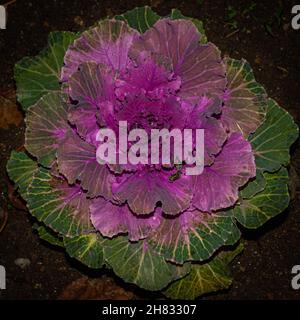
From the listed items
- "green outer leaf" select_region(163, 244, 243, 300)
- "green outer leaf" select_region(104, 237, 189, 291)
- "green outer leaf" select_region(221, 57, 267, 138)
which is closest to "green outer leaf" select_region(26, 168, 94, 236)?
"green outer leaf" select_region(104, 237, 189, 291)

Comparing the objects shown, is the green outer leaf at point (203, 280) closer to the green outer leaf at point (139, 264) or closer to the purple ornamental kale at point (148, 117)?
the green outer leaf at point (139, 264)

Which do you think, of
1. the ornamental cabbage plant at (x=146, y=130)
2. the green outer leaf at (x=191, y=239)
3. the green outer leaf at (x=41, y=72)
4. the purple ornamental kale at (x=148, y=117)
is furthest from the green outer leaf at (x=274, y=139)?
the green outer leaf at (x=41, y=72)

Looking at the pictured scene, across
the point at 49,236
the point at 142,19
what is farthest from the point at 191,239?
the point at 142,19

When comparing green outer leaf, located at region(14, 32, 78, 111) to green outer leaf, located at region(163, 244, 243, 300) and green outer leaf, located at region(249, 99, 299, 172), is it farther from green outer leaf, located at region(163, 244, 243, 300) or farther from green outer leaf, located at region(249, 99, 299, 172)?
green outer leaf, located at region(163, 244, 243, 300)

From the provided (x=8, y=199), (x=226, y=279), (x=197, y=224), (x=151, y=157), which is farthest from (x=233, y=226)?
(x=8, y=199)

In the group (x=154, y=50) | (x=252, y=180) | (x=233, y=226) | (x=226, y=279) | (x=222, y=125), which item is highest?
(x=154, y=50)

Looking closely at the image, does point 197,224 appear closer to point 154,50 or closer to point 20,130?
point 154,50
